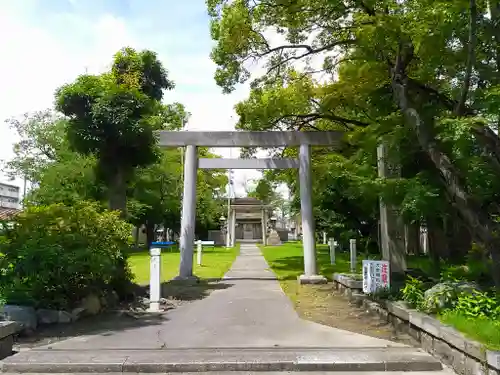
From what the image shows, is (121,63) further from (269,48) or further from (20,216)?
(20,216)

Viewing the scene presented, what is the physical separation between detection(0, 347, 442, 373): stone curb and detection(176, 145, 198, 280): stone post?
891 centimetres

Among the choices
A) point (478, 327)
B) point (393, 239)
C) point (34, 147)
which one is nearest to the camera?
point (478, 327)

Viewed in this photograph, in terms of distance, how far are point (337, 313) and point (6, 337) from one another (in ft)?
19.5

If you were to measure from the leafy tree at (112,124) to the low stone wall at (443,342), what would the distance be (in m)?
6.54

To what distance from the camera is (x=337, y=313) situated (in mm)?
9414

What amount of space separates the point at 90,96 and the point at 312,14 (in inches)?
227

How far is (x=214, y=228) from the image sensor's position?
52.5 meters

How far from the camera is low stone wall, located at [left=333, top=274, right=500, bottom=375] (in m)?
4.69

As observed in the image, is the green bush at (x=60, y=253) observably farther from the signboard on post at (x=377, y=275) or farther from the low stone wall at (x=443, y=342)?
the low stone wall at (x=443, y=342)

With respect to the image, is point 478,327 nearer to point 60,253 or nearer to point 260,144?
point 60,253

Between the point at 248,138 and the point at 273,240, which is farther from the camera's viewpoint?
the point at 273,240

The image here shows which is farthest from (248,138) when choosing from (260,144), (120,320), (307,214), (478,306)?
(478,306)

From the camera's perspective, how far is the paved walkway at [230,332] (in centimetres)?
668

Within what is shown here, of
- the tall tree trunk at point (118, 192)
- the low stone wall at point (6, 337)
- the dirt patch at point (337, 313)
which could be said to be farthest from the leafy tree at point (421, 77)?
the low stone wall at point (6, 337)
